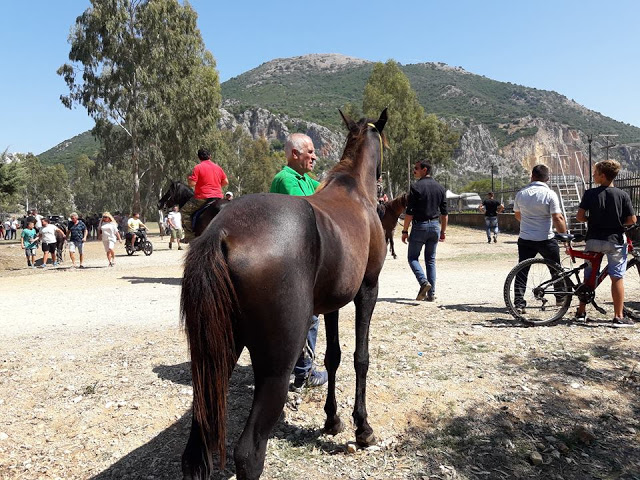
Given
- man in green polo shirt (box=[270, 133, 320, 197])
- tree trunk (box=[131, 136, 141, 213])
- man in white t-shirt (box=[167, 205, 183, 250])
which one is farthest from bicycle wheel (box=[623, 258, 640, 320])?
tree trunk (box=[131, 136, 141, 213])

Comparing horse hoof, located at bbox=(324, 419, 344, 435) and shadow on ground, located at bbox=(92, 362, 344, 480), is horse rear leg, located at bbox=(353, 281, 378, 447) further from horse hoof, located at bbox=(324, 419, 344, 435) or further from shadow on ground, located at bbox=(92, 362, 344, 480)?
shadow on ground, located at bbox=(92, 362, 344, 480)

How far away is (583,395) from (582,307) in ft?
8.80

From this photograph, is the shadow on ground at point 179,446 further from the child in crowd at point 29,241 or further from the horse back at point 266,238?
the child in crowd at point 29,241

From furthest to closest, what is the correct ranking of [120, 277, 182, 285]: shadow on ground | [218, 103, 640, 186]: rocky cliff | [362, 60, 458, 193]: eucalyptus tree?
[218, 103, 640, 186]: rocky cliff
[362, 60, 458, 193]: eucalyptus tree
[120, 277, 182, 285]: shadow on ground

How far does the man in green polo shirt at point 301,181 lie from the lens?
3695 millimetres

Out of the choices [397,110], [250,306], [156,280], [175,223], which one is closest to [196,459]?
[250,306]

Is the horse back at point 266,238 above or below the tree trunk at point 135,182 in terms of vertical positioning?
below

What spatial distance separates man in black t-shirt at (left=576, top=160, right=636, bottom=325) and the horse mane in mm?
3527

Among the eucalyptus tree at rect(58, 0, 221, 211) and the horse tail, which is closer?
the horse tail

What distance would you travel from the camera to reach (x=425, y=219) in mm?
7562

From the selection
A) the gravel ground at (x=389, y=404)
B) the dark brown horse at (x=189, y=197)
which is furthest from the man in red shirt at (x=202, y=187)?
the gravel ground at (x=389, y=404)

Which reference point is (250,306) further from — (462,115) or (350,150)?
(462,115)

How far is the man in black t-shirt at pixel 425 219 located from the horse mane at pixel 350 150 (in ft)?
12.0

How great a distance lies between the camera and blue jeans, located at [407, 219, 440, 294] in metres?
7.54
